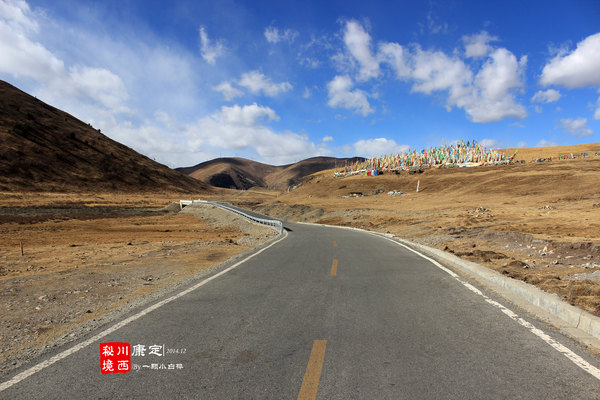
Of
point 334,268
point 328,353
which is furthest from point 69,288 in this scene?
point 328,353

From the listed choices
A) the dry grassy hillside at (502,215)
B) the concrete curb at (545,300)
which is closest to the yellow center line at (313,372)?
the concrete curb at (545,300)

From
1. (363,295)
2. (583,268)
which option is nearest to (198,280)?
(363,295)

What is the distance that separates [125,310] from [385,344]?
438 centimetres

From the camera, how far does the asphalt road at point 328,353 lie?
344 cm

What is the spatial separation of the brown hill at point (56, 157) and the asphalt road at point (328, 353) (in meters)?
87.7

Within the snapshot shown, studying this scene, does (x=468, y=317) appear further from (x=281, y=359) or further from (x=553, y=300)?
(x=281, y=359)

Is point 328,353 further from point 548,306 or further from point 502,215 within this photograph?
point 502,215

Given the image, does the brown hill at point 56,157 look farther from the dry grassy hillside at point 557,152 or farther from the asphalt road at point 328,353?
the dry grassy hillside at point 557,152

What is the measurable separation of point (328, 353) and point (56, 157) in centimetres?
11582

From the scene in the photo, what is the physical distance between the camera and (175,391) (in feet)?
11.3

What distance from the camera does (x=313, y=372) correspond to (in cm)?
375

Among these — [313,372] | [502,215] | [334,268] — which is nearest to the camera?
[313,372]

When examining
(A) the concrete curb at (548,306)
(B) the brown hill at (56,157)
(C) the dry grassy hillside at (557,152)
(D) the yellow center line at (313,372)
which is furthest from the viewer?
(C) the dry grassy hillside at (557,152)

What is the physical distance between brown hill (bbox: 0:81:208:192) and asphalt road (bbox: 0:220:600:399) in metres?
87.7
